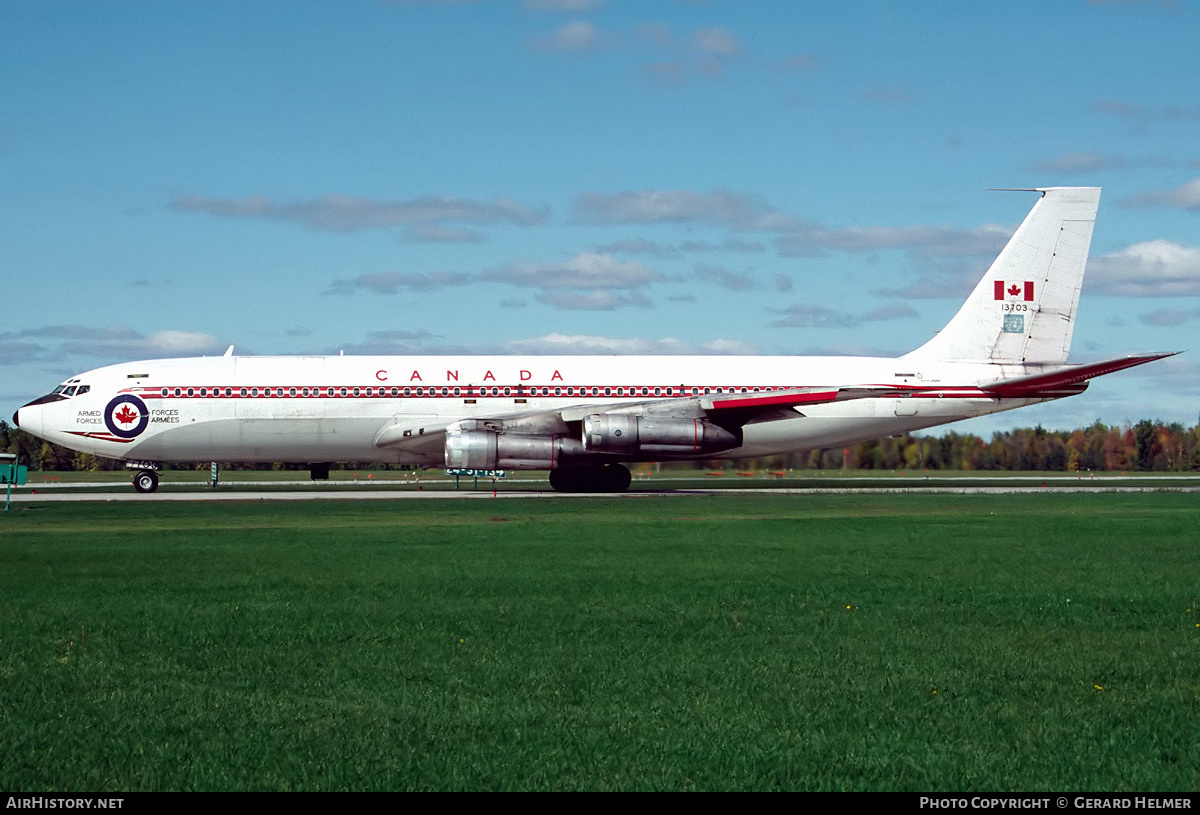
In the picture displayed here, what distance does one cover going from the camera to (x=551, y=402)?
40.2 meters

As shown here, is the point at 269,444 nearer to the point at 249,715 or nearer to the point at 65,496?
the point at 65,496

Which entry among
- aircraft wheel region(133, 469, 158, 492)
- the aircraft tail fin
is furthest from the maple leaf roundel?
the aircraft tail fin

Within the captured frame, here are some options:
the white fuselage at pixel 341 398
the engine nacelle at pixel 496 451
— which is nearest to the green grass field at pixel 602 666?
the engine nacelle at pixel 496 451

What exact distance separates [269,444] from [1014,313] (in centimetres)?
2550

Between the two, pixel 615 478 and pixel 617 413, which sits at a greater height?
pixel 617 413

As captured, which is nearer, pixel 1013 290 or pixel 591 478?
pixel 591 478

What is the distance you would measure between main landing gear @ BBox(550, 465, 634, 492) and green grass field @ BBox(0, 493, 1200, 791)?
2046 centimetres

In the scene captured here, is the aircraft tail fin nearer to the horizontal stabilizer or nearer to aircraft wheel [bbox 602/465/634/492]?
the horizontal stabilizer

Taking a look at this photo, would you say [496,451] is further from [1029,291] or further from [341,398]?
[1029,291]

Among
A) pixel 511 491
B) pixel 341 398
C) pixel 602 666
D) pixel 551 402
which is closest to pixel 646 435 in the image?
pixel 551 402

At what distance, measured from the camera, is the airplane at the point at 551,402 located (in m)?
38.8

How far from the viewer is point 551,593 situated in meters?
14.3

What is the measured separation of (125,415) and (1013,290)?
98.3ft
